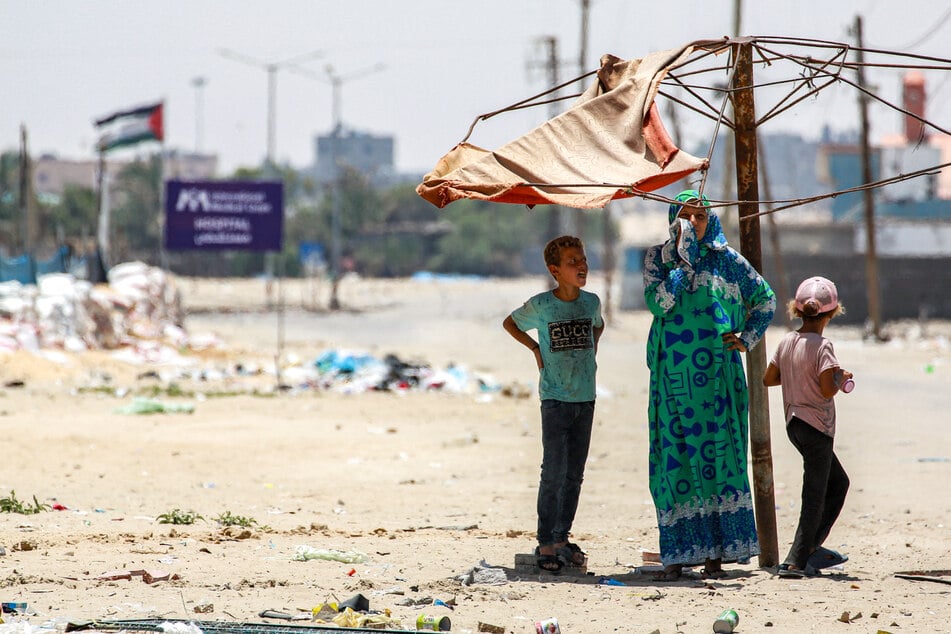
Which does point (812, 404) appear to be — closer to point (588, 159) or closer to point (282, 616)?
point (588, 159)

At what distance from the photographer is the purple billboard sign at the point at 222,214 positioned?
1973 centimetres

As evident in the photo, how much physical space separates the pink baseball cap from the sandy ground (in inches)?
50.6

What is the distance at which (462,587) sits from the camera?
5.72 metres

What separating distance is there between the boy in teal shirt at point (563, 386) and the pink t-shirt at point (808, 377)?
96 cm

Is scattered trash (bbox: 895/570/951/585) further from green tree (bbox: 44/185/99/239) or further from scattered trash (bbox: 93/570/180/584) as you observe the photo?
green tree (bbox: 44/185/99/239)

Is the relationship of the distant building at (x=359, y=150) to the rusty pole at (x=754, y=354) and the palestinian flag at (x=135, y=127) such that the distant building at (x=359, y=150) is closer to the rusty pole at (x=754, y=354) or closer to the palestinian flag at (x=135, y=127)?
the palestinian flag at (x=135, y=127)

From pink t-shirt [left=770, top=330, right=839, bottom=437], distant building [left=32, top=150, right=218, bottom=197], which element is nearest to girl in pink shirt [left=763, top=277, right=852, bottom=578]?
pink t-shirt [left=770, top=330, right=839, bottom=437]

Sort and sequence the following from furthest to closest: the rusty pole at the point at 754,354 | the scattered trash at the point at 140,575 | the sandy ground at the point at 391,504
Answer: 1. the rusty pole at the point at 754,354
2. the scattered trash at the point at 140,575
3. the sandy ground at the point at 391,504

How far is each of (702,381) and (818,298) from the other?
2.23 ft

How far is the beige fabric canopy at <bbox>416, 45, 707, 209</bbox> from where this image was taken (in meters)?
5.46

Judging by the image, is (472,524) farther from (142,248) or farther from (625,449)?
(142,248)

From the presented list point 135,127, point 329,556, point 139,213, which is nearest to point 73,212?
point 139,213

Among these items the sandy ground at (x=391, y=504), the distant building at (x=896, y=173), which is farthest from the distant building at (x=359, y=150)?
the sandy ground at (x=391, y=504)

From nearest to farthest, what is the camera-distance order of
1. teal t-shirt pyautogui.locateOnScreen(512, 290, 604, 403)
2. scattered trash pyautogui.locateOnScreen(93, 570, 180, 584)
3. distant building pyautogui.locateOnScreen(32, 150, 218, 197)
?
scattered trash pyautogui.locateOnScreen(93, 570, 180, 584), teal t-shirt pyautogui.locateOnScreen(512, 290, 604, 403), distant building pyautogui.locateOnScreen(32, 150, 218, 197)
